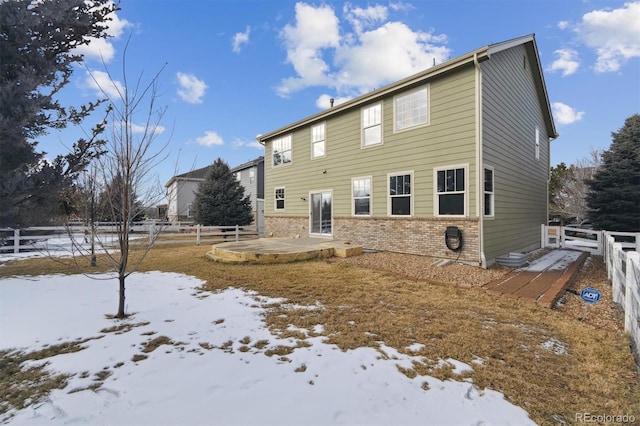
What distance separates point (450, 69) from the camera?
26.2 ft

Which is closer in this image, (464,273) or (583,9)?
(464,273)


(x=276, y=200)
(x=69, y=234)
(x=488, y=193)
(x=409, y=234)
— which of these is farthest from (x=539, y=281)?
(x=276, y=200)

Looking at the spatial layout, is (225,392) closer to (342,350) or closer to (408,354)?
(342,350)

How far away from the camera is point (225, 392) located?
2410 mm

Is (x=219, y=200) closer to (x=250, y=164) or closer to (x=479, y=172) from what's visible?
(x=250, y=164)

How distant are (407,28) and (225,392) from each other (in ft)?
41.1

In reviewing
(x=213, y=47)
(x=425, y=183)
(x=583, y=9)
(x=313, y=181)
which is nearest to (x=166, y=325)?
(x=425, y=183)

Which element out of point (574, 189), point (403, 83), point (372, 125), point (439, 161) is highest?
point (403, 83)

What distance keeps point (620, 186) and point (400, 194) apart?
40.5 feet

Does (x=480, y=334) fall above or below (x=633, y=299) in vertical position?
below

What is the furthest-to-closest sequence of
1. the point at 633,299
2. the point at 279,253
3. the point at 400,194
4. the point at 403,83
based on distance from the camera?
the point at 400,194, the point at 403,83, the point at 279,253, the point at 633,299

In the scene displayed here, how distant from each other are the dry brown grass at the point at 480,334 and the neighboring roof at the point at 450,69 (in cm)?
587

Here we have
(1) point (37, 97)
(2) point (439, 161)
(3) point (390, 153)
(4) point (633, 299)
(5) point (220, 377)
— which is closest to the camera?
(5) point (220, 377)

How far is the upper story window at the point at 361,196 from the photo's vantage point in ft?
34.5
